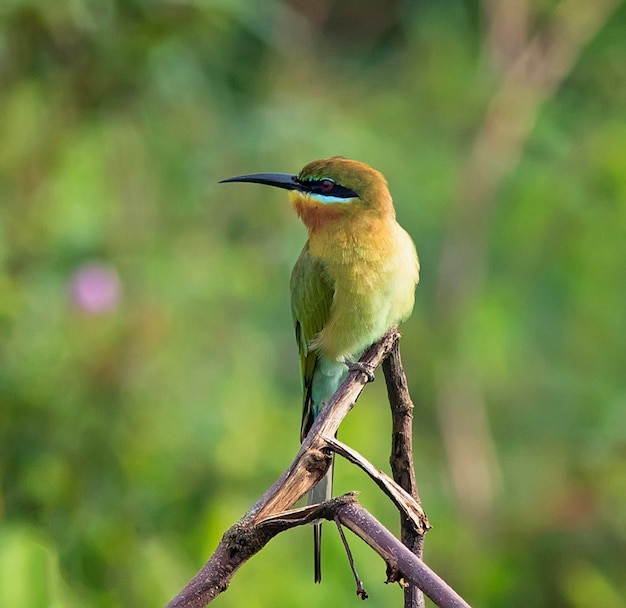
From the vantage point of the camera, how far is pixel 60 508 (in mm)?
1924

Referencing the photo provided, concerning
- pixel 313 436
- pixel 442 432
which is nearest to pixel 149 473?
pixel 313 436

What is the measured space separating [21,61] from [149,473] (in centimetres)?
108

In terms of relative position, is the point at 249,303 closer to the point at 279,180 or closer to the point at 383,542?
the point at 279,180

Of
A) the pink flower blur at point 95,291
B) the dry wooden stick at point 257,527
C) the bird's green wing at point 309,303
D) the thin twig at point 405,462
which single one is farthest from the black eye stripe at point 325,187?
the dry wooden stick at point 257,527

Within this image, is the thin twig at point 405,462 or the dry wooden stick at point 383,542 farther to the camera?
the thin twig at point 405,462

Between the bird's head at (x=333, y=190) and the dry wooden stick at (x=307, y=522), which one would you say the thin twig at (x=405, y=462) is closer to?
the dry wooden stick at (x=307, y=522)

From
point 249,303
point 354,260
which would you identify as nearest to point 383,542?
point 354,260

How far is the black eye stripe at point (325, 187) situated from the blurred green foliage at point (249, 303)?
53 centimetres

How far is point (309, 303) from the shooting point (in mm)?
2148

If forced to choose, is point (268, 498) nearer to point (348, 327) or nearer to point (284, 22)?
point (348, 327)

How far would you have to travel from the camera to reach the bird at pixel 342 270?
2.05 m

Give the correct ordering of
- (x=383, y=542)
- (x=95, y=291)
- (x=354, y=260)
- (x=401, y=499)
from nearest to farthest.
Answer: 1. (x=383, y=542)
2. (x=401, y=499)
3. (x=354, y=260)
4. (x=95, y=291)

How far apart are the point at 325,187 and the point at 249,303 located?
33.1 inches

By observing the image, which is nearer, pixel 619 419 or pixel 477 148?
pixel 619 419
